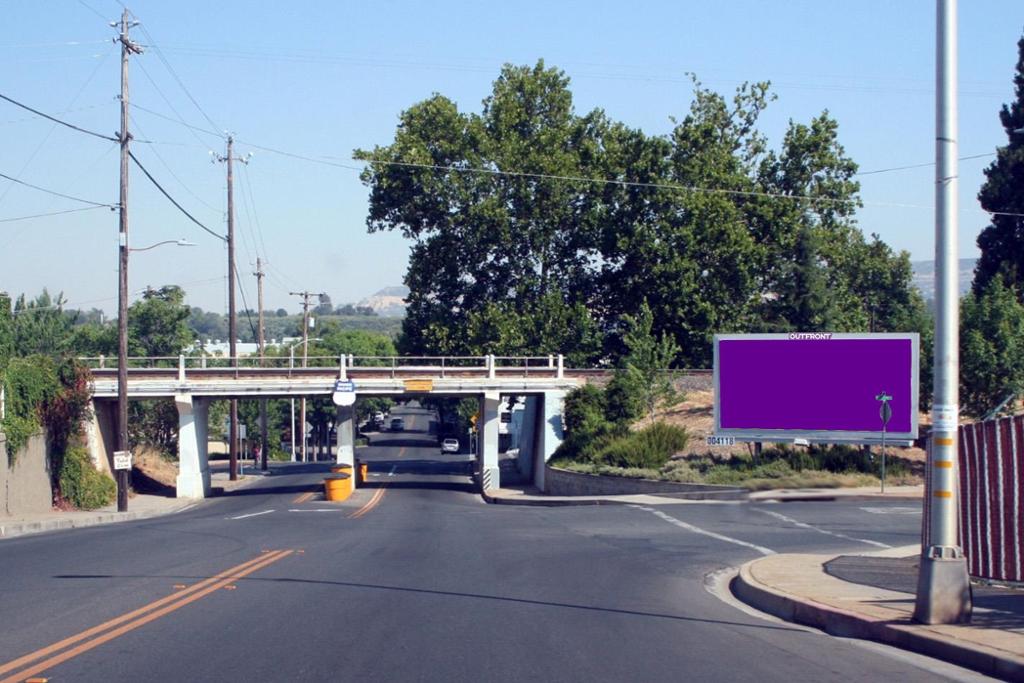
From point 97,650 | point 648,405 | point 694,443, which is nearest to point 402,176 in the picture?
point 648,405

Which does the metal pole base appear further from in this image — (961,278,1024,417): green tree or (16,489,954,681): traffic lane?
(961,278,1024,417): green tree

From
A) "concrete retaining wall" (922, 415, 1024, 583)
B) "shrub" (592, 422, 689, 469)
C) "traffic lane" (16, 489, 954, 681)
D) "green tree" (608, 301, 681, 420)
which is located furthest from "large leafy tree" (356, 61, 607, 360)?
→ "concrete retaining wall" (922, 415, 1024, 583)

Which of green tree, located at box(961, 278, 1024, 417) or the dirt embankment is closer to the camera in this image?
green tree, located at box(961, 278, 1024, 417)

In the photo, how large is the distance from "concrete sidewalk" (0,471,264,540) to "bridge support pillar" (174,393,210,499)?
0.97 m

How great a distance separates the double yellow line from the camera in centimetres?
843

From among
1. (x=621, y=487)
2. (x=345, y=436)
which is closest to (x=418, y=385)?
(x=345, y=436)

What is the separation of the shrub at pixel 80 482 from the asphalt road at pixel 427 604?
14295 millimetres

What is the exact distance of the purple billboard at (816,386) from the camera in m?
30.6

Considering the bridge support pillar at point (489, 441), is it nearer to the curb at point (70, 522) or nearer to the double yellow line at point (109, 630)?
the curb at point (70, 522)

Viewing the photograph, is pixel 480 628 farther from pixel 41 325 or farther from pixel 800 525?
pixel 41 325

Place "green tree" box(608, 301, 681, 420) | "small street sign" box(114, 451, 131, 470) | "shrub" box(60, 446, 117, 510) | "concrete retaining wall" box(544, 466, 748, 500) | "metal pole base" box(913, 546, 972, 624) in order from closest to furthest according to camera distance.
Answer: "metal pole base" box(913, 546, 972, 624) < "concrete retaining wall" box(544, 466, 748, 500) < "small street sign" box(114, 451, 131, 470) < "shrub" box(60, 446, 117, 510) < "green tree" box(608, 301, 681, 420)

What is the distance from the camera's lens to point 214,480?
184 feet

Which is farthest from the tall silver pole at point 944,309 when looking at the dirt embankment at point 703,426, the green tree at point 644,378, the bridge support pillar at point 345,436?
the bridge support pillar at point 345,436

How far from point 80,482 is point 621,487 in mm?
17894
